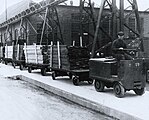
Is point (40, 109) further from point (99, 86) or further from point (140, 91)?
point (140, 91)

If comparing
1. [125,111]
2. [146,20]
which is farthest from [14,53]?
[125,111]

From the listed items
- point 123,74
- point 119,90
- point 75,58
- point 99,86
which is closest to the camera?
point 123,74

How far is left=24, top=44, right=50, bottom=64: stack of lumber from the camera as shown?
1656 centimetres

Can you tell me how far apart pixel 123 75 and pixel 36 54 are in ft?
29.2

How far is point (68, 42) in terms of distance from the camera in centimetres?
2764

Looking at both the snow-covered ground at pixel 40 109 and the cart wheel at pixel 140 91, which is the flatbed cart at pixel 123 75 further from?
the snow-covered ground at pixel 40 109

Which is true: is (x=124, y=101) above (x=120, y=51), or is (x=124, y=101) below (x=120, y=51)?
below

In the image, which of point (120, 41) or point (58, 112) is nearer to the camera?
point (58, 112)

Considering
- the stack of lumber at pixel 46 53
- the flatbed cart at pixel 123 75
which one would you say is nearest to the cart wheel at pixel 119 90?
the flatbed cart at pixel 123 75

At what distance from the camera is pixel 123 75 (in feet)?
30.2

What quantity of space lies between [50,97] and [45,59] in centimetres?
619

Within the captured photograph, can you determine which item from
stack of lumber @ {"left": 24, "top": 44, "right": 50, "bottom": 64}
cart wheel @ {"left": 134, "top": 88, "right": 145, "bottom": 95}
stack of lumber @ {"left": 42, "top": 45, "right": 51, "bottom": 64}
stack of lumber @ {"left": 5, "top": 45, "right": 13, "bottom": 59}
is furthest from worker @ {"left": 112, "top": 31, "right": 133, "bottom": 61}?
stack of lumber @ {"left": 5, "top": 45, "right": 13, "bottom": 59}

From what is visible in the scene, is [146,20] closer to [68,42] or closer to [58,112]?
[68,42]

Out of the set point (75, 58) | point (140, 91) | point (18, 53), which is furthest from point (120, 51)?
point (18, 53)
